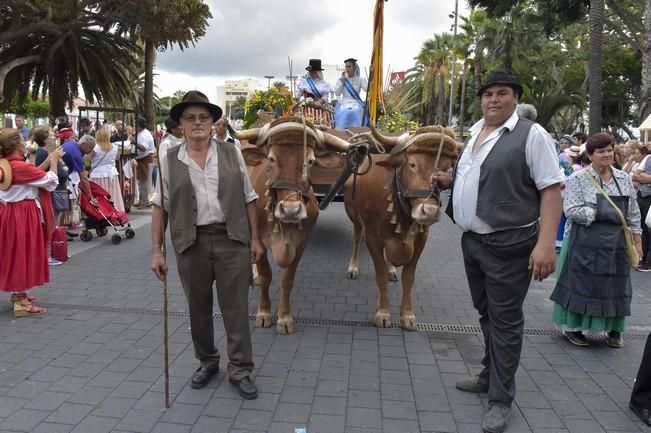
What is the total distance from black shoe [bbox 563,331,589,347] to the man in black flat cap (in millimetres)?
1826

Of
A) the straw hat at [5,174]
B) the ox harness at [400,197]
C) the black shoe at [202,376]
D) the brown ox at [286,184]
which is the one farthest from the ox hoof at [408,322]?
the straw hat at [5,174]

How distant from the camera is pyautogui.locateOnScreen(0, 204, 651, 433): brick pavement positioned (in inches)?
143

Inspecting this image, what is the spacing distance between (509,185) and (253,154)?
236cm

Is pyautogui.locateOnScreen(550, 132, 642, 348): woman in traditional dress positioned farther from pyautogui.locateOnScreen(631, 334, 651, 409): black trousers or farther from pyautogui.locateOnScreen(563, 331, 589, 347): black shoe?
pyautogui.locateOnScreen(631, 334, 651, 409): black trousers

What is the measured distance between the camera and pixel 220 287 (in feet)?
13.0

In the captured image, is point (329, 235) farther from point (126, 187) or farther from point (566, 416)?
point (566, 416)

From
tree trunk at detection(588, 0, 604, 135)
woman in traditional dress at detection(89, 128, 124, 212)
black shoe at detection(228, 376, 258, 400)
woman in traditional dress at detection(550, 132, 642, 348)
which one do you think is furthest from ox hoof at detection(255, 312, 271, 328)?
tree trunk at detection(588, 0, 604, 135)

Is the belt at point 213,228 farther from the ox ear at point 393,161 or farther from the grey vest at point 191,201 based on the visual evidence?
the ox ear at point 393,161

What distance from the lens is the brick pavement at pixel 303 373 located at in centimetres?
362

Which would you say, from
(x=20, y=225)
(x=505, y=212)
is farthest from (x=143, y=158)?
(x=505, y=212)

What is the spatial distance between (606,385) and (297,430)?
2607 mm

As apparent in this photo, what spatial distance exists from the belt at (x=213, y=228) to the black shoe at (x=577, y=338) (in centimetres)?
361

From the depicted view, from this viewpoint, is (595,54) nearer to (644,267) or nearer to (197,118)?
(644,267)

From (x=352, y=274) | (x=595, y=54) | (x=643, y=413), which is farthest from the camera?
(x=595, y=54)
